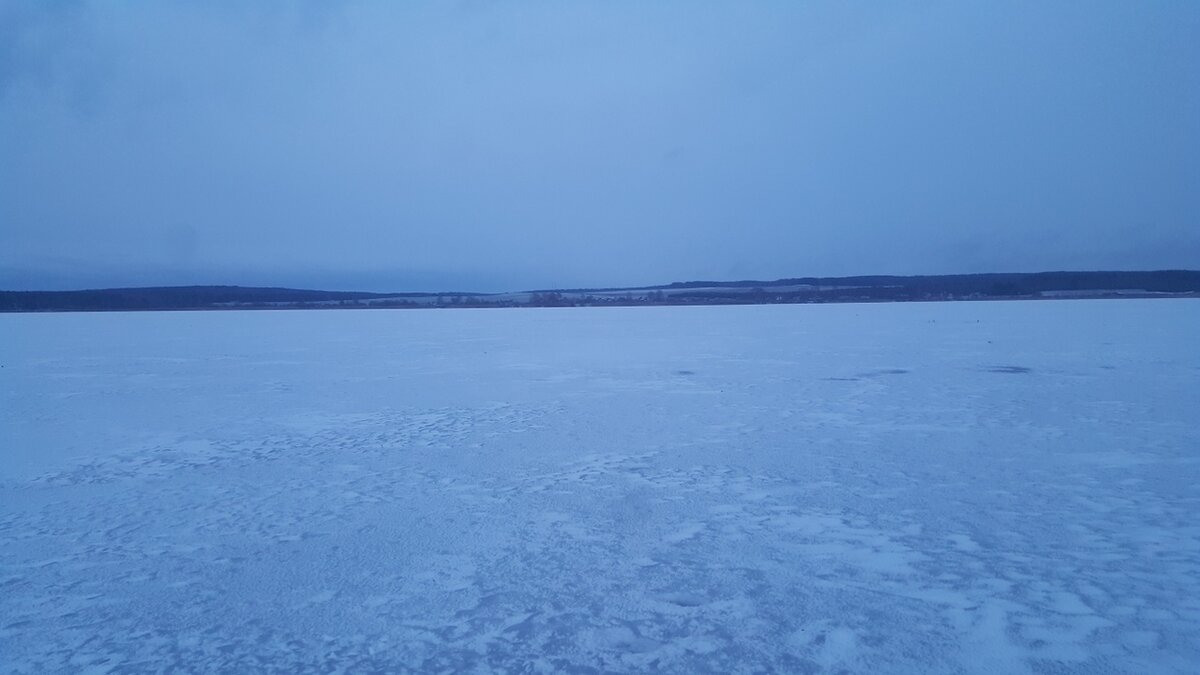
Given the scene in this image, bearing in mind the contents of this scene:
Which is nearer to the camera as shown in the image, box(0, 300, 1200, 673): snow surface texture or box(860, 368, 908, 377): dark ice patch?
box(0, 300, 1200, 673): snow surface texture

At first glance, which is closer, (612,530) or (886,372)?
(612,530)

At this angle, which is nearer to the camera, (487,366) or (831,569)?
(831,569)

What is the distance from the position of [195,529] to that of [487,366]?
339 inches

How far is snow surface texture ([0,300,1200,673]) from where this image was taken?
2936 mm

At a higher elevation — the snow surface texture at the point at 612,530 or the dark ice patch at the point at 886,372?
the dark ice patch at the point at 886,372

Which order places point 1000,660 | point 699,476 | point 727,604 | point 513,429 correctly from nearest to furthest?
point 1000,660 → point 727,604 → point 699,476 → point 513,429

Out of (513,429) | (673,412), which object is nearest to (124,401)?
(513,429)

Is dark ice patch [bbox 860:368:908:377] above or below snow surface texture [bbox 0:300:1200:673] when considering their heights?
above

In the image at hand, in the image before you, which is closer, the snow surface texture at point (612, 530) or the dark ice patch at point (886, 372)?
the snow surface texture at point (612, 530)

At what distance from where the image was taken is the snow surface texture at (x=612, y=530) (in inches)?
116

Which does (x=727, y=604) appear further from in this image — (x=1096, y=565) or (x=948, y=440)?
(x=948, y=440)

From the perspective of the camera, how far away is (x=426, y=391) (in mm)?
9961

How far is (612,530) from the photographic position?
4.23 metres

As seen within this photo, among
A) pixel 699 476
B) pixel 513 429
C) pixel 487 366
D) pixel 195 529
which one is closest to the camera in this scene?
pixel 195 529
